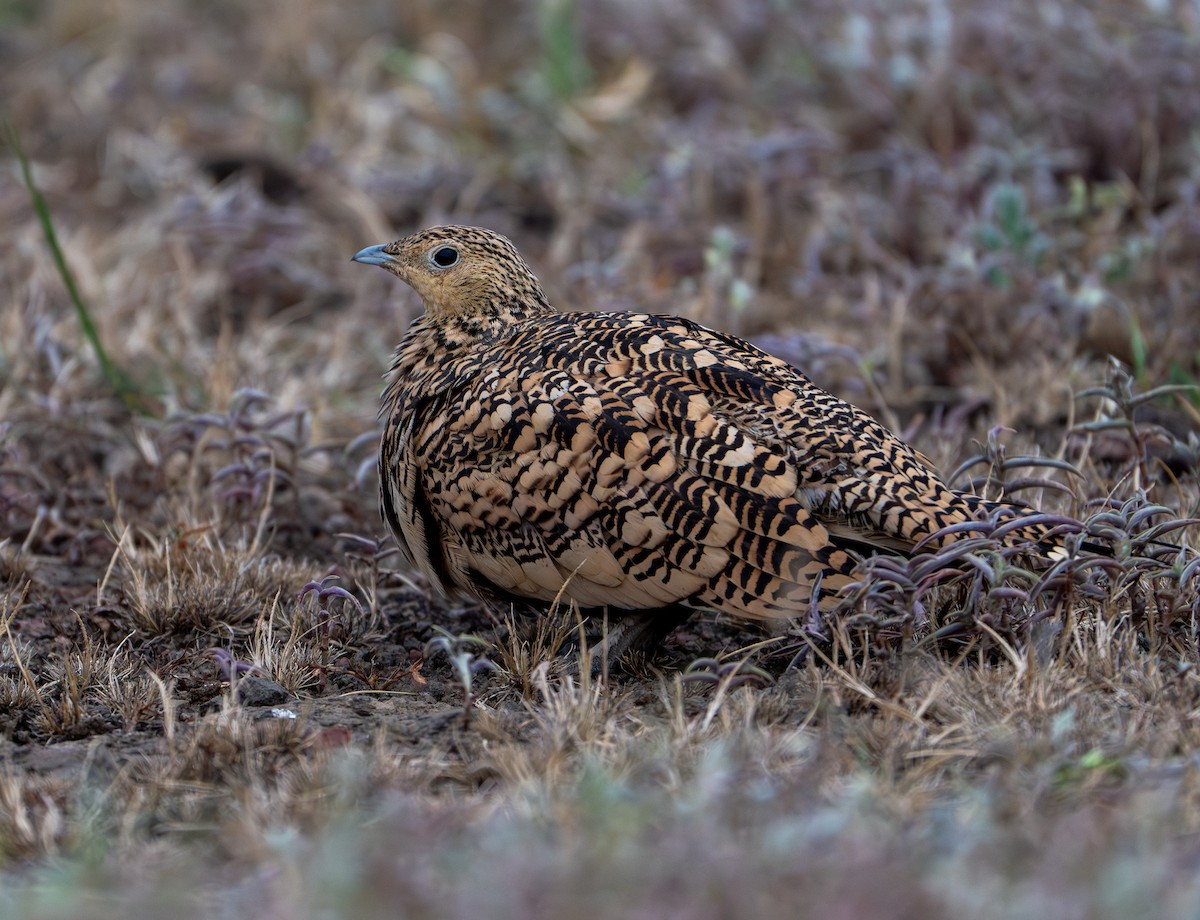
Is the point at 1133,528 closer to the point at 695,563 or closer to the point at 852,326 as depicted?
the point at 695,563

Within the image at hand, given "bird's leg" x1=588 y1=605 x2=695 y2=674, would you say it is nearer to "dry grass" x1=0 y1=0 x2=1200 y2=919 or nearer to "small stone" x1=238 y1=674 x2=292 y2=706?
"dry grass" x1=0 y1=0 x2=1200 y2=919

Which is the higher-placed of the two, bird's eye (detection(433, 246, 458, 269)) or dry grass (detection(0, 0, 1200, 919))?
bird's eye (detection(433, 246, 458, 269))

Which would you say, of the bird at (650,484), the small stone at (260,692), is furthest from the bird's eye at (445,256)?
the small stone at (260,692)

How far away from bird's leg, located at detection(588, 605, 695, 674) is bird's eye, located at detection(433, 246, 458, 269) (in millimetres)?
1137

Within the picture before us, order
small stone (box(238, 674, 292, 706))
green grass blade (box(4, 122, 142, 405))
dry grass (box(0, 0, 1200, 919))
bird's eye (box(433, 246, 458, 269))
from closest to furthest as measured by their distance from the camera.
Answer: dry grass (box(0, 0, 1200, 919)) → small stone (box(238, 674, 292, 706)) → bird's eye (box(433, 246, 458, 269)) → green grass blade (box(4, 122, 142, 405))

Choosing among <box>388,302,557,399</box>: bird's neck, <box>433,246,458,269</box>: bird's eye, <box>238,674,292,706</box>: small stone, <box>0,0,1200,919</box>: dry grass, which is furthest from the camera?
<box>433,246,458,269</box>: bird's eye

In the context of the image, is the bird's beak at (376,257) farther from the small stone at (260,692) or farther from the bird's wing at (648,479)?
the small stone at (260,692)

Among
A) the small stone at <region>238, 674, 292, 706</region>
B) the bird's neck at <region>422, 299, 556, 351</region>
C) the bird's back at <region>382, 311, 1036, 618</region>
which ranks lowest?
the small stone at <region>238, 674, 292, 706</region>

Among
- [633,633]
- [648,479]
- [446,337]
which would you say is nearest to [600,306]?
[446,337]

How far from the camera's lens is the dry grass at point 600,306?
2.45 m

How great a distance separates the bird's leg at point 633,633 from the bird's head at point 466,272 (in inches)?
39.3

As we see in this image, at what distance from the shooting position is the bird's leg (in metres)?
3.62

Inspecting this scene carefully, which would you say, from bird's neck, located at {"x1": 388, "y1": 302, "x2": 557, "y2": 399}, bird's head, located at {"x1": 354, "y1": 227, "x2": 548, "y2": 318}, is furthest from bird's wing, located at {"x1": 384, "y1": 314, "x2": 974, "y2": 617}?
bird's head, located at {"x1": 354, "y1": 227, "x2": 548, "y2": 318}

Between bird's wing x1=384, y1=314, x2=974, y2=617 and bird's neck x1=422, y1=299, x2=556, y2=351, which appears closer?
bird's wing x1=384, y1=314, x2=974, y2=617
